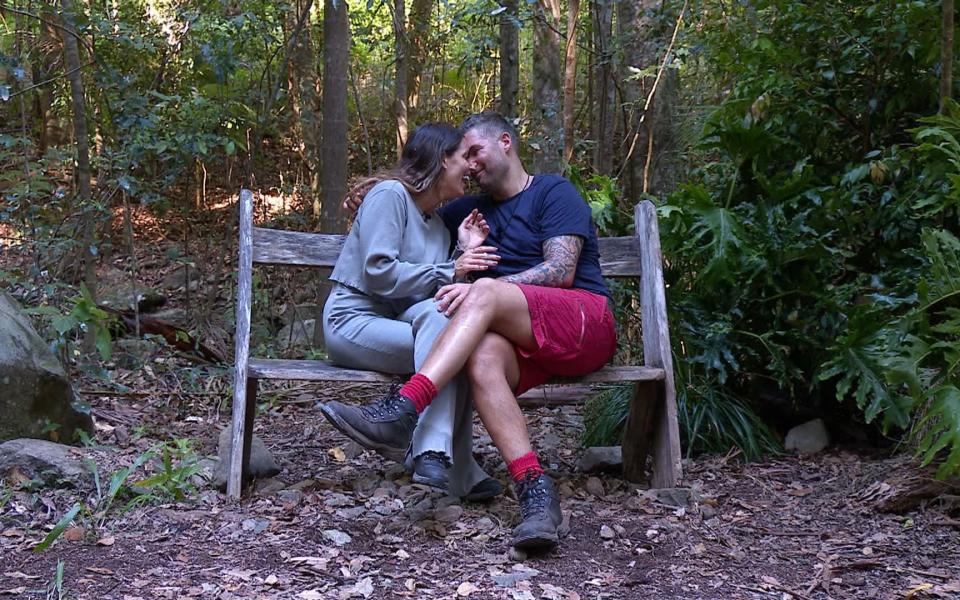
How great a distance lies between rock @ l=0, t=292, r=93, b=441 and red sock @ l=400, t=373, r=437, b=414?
81.4 inches

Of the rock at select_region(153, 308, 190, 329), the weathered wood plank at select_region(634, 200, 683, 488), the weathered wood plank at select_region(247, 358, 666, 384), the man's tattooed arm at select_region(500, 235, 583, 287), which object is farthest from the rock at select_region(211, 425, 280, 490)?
the rock at select_region(153, 308, 190, 329)

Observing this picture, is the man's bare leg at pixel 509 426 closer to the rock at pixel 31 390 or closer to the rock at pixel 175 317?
the rock at pixel 31 390

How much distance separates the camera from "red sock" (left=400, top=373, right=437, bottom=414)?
3320 millimetres

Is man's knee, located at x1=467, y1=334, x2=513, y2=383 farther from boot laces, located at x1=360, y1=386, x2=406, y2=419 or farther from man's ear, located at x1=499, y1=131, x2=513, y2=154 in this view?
man's ear, located at x1=499, y1=131, x2=513, y2=154

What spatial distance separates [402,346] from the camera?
11.9 feet

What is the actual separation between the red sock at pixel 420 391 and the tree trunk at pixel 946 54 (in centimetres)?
242

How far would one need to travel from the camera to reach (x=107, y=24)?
5816 millimetres

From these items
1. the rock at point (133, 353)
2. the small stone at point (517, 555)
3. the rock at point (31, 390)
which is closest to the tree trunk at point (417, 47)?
the rock at point (133, 353)

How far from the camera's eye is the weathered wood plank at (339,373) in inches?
141

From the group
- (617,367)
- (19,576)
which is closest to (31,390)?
(19,576)

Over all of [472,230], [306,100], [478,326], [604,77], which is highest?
[306,100]

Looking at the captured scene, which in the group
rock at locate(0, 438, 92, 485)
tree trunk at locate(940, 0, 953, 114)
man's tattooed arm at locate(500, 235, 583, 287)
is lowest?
rock at locate(0, 438, 92, 485)

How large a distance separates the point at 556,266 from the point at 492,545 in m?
1.13

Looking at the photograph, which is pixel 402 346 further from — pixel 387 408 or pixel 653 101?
pixel 653 101
